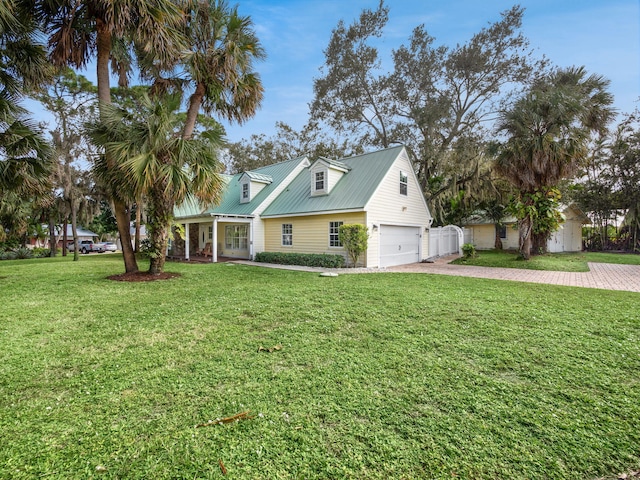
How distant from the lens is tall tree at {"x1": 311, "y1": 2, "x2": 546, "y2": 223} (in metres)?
18.9

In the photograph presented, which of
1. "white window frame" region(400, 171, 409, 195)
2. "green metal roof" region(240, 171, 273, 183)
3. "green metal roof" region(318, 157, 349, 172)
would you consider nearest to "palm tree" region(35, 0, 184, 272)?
"green metal roof" region(318, 157, 349, 172)

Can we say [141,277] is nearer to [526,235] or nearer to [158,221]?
[158,221]

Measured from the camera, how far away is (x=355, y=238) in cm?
1209

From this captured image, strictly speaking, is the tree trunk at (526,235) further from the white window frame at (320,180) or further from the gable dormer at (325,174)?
the white window frame at (320,180)

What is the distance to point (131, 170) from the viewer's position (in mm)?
8023

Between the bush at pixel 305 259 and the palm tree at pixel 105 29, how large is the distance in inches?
265

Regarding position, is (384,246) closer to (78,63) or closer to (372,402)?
(372,402)

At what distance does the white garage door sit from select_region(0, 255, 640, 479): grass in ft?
25.6

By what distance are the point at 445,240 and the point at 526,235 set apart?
5.55 metres

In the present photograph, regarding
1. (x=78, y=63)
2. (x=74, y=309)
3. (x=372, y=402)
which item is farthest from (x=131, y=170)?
(x=372, y=402)

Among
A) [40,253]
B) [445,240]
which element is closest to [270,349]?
[445,240]

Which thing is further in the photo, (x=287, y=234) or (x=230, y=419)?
(x=287, y=234)

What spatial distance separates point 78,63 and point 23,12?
1.58 m

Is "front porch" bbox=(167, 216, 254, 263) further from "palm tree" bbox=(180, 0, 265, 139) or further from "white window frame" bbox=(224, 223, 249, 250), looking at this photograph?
"palm tree" bbox=(180, 0, 265, 139)
